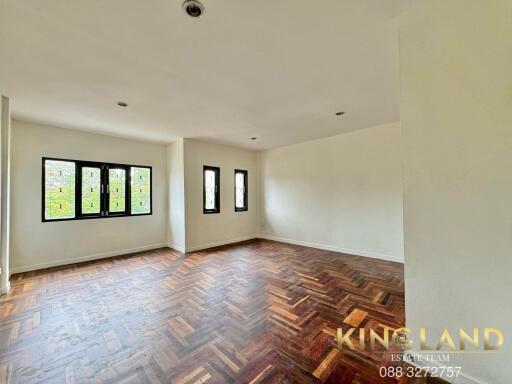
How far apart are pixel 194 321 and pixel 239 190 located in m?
4.12

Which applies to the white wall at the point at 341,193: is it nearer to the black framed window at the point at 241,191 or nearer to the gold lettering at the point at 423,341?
the black framed window at the point at 241,191

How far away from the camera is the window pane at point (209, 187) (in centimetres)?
520

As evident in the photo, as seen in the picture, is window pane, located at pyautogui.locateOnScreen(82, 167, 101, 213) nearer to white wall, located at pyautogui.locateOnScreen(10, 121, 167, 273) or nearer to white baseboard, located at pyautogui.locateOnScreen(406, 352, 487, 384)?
white wall, located at pyautogui.locateOnScreen(10, 121, 167, 273)

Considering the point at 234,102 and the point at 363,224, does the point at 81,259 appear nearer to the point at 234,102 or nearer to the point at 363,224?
the point at 234,102

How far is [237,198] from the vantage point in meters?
5.93

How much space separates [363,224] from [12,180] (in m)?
6.36

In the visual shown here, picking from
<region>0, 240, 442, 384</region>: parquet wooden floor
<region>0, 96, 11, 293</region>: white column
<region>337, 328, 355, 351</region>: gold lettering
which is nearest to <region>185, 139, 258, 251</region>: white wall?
<region>0, 240, 442, 384</region>: parquet wooden floor

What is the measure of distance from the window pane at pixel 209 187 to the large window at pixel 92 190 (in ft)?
4.42

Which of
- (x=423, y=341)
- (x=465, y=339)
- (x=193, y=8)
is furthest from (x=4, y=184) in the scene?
(x=465, y=339)

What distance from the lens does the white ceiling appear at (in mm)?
1448

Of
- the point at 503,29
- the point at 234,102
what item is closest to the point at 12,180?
the point at 234,102

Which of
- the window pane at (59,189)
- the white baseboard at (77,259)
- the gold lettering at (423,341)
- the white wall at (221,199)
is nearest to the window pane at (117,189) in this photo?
the window pane at (59,189)

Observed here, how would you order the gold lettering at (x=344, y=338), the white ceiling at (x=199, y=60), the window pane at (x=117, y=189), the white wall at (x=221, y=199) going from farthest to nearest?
the white wall at (x=221, y=199)
the window pane at (x=117, y=189)
the gold lettering at (x=344, y=338)
the white ceiling at (x=199, y=60)

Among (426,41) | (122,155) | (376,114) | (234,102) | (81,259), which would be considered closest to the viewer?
(426,41)
